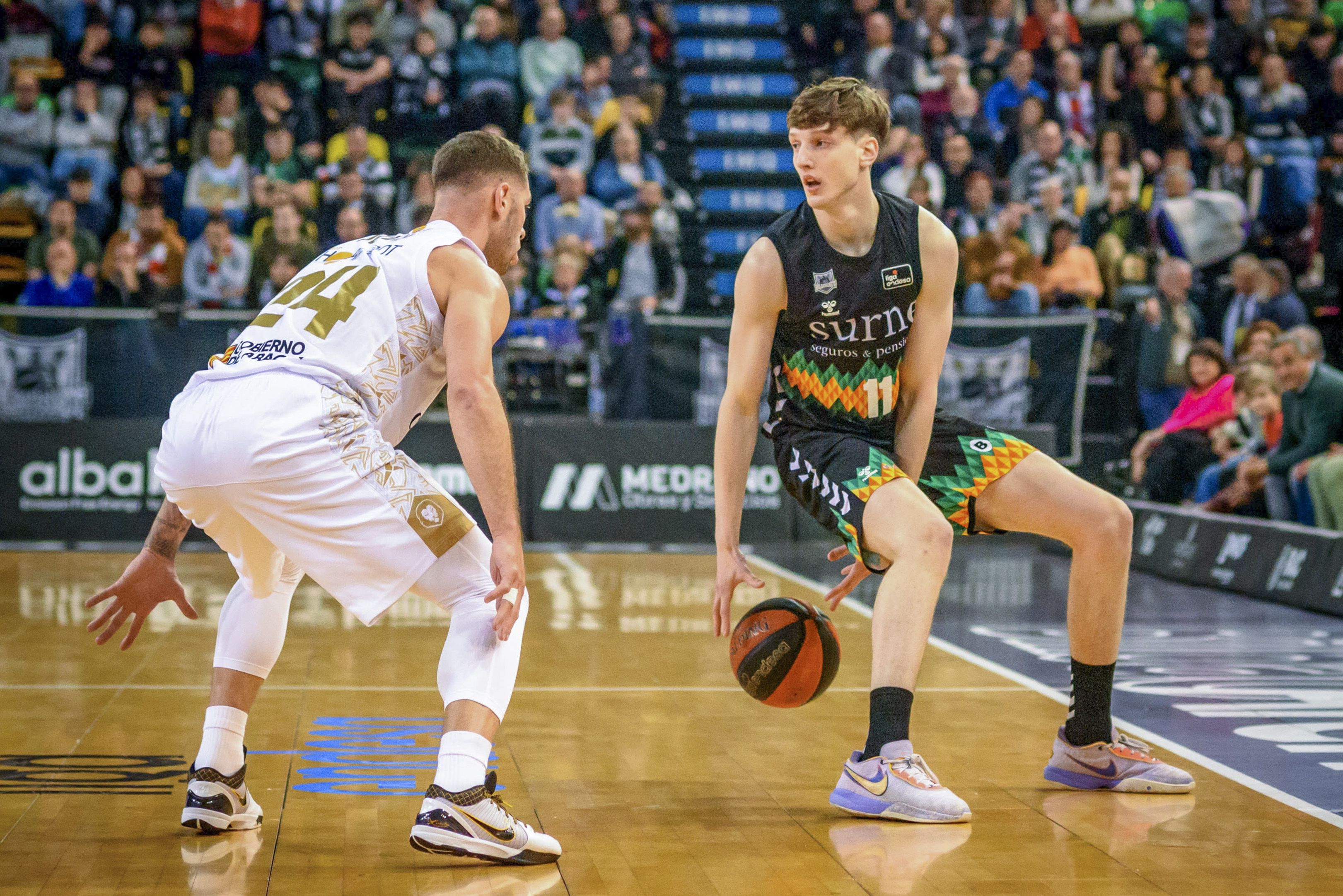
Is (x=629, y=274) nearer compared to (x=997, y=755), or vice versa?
(x=997, y=755)

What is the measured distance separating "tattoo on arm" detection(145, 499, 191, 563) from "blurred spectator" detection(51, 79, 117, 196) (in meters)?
11.1

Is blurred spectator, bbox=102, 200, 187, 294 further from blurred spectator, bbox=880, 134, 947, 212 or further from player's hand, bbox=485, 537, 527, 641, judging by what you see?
player's hand, bbox=485, 537, 527, 641

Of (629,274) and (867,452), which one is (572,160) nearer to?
(629,274)

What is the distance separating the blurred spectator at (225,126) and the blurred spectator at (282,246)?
1.91m

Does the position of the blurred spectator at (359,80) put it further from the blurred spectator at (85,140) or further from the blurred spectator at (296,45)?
the blurred spectator at (85,140)

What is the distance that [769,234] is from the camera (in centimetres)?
435

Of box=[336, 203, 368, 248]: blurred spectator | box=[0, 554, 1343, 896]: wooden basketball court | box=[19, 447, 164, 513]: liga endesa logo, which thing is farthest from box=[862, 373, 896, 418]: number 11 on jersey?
box=[336, 203, 368, 248]: blurred spectator

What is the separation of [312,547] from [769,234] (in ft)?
5.31

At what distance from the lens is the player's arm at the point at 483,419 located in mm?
3453

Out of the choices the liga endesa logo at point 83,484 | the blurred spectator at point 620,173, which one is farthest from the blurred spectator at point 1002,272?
the liga endesa logo at point 83,484

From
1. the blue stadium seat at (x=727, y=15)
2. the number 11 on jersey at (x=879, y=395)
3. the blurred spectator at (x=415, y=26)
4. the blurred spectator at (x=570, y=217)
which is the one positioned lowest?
the number 11 on jersey at (x=879, y=395)

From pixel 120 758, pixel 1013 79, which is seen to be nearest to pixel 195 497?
pixel 120 758

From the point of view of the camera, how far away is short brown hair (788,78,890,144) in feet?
13.7

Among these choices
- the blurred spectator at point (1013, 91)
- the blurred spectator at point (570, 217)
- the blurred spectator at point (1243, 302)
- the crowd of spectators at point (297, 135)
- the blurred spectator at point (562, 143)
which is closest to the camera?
the blurred spectator at point (1243, 302)
